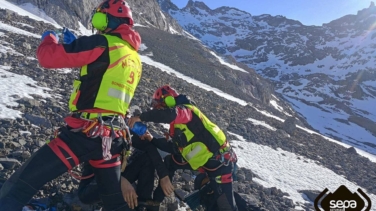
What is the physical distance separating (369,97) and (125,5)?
159 metres

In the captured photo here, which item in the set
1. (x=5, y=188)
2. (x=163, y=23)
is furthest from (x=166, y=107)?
(x=163, y=23)

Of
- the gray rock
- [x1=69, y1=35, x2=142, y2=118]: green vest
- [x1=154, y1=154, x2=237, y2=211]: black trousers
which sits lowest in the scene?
the gray rock

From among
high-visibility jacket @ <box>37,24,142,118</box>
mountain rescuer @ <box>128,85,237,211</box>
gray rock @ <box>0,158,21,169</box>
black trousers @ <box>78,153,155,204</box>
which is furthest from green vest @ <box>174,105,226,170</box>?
gray rock @ <box>0,158,21,169</box>

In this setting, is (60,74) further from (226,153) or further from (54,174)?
(54,174)

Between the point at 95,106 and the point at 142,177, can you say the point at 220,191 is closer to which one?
the point at 142,177

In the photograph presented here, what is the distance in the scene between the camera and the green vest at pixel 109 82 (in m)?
3.73

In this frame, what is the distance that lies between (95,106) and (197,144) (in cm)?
270

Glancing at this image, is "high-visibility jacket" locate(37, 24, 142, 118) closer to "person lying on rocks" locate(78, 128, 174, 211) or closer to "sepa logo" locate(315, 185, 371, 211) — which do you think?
"person lying on rocks" locate(78, 128, 174, 211)

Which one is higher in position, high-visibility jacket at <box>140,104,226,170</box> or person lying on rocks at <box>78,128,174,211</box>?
high-visibility jacket at <box>140,104,226,170</box>

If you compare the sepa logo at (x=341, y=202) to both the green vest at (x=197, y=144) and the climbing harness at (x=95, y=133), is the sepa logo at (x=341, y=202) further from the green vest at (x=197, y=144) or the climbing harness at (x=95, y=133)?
the climbing harness at (x=95, y=133)

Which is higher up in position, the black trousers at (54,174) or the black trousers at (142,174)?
the black trousers at (54,174)

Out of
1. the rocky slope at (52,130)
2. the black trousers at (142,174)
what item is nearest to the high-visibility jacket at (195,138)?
the black trousers at (142,174)

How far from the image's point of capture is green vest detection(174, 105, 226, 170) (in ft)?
19.8

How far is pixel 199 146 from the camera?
6125mm
